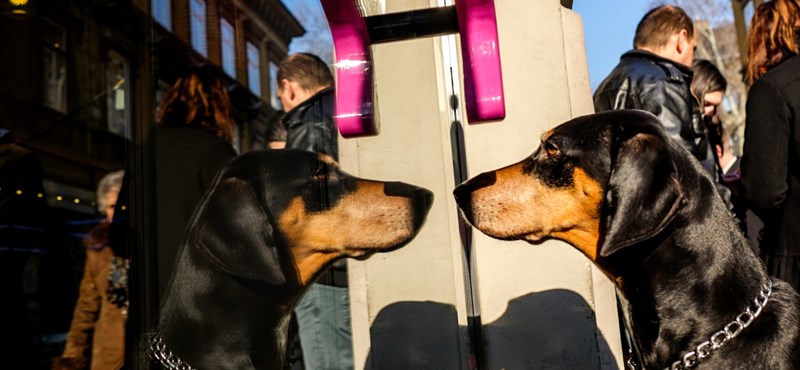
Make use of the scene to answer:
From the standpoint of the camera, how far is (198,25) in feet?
5.99

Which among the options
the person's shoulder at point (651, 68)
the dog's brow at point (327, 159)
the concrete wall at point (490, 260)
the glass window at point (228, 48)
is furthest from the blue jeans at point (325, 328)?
the person's shoulder at point (651, 68)

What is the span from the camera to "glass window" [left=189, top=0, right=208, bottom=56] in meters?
1.81

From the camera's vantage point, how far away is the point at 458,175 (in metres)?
2.49

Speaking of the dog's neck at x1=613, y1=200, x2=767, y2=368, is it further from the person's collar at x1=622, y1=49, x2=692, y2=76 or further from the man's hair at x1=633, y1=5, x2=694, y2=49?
the man's hair at x1=633, y1=5, x2=694, y2=49

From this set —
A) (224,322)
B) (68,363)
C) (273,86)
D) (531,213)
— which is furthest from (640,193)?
(68,363)

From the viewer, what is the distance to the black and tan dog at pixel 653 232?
1.94 metres

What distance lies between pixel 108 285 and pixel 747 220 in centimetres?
358

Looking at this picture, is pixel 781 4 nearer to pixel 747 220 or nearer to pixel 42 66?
pixel 747 220

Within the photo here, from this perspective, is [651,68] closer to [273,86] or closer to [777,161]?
[777,161]

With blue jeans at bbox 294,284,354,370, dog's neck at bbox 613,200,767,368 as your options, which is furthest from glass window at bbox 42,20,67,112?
dog's neck at bbox 613,200,767,368

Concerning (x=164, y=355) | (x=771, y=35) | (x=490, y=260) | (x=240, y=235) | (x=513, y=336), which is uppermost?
(x=771, y=35)

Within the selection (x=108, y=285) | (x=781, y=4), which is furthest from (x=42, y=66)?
(x=781, y=4)

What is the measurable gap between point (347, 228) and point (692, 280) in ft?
3.17

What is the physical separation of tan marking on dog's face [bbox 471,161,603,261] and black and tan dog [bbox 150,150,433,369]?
1.30ft
